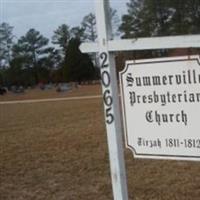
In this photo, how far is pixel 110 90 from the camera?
3.81 meters

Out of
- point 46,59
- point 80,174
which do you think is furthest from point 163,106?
point 46,59

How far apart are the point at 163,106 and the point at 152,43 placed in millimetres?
374

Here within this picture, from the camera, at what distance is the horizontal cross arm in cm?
349

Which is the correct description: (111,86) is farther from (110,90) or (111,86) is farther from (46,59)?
(46,59)

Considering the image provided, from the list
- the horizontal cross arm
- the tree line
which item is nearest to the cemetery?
the horizontal cross arm

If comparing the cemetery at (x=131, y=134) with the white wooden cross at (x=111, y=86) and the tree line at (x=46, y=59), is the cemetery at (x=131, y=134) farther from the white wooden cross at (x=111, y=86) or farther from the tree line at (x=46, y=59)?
the tree line at (x=46, y=59)

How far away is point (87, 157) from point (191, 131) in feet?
19.8

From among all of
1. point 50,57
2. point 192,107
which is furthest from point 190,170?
point 50,57

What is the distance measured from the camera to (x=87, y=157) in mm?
9508

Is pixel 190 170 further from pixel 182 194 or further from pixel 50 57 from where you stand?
pixel 50 57

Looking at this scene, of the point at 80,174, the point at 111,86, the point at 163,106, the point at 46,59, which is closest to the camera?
the point at 163,106

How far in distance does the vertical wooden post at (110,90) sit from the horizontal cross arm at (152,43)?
0.22ft

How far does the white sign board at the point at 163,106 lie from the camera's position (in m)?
3.52

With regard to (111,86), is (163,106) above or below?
below
